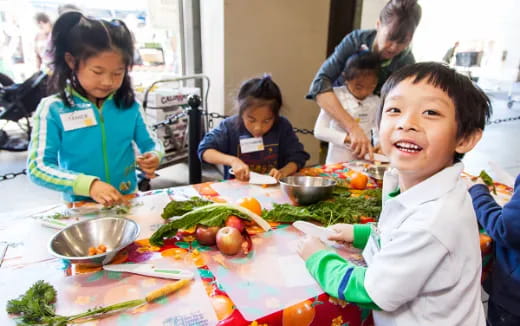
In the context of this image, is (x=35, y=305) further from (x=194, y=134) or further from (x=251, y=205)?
(x=194, y=134)

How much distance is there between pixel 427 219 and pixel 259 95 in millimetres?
1348

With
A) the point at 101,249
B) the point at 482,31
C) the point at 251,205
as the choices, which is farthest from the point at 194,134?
the point at 482,31

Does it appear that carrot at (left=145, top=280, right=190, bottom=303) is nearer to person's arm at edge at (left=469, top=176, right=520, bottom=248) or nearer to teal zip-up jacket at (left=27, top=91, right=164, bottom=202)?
teal zip-up jacket at (left=27, top=91, right=164, bottom=202)

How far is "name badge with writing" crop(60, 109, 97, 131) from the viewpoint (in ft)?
5.25

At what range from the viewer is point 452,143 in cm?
92

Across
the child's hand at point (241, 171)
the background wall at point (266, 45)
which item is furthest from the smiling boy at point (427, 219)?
the background wall at point (266, 45)

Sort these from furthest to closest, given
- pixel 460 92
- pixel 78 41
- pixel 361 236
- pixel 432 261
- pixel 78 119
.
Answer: pixel 78 119 → pixel 78 41 → pixel 361 236 → pixel 460 92 → pixel 432 261

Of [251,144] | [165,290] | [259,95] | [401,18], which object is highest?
[401,18]

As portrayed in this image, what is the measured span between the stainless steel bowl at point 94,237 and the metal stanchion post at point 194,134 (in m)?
1.79

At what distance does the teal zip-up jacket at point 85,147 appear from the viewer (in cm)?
147

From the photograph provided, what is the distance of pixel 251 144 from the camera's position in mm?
2078

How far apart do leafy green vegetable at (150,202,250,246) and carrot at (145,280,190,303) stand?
0.85ft

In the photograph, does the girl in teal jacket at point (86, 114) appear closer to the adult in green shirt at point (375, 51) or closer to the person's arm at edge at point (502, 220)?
the adult in green shirt at point (375, 51)

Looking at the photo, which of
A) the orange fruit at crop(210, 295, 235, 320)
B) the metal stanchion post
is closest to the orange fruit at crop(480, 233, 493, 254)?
the orange fruit at crop(210, 295, 235, 320)
